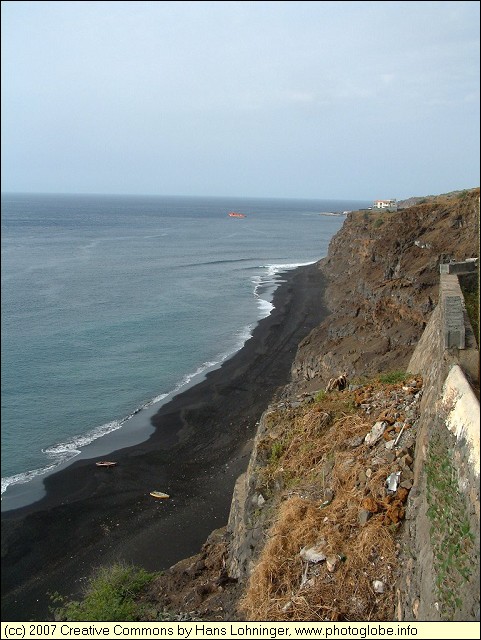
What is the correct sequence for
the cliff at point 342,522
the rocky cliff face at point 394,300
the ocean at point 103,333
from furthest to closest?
the rocky cliff face at point 394,300, the ocean at point 103,333, the cliff at point 342,522

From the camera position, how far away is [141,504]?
18.5 metres

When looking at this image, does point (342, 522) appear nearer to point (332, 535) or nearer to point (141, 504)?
point (332, 535)

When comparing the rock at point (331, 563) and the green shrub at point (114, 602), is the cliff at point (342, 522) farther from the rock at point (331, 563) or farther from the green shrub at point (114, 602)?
the green shrub at point (114, 602)

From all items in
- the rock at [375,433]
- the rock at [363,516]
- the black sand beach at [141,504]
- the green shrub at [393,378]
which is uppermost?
the green shrub at [393,378]

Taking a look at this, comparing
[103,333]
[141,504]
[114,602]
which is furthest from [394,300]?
[114,602]

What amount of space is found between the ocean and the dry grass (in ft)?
44.5

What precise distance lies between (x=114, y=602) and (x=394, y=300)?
2379 cm

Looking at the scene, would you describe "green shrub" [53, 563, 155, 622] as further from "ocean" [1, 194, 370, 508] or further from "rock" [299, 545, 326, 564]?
"ocean" [1, 194, 370, 508]

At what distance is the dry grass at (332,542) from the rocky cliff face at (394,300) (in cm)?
1327

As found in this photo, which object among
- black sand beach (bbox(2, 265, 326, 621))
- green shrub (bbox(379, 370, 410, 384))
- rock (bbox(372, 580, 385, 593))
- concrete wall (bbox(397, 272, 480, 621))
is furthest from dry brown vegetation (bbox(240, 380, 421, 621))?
black sand beach (bbox(2, 265, 326, 621))

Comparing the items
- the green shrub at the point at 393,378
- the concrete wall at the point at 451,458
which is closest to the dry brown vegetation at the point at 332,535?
the concrete wall at the point at 451,458

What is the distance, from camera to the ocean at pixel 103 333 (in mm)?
24156

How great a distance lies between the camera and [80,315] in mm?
40781

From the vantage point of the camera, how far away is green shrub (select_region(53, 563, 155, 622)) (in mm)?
9992
